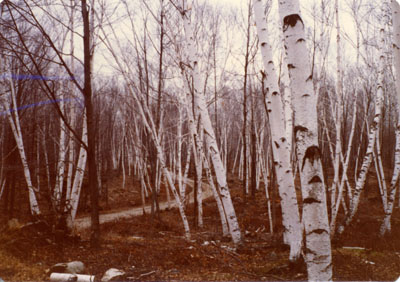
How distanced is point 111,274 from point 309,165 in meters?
3.30

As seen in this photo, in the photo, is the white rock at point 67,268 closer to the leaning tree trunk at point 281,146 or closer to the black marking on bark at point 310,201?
the leaning tree trunk at point 281,146

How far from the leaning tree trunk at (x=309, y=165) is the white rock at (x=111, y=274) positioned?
2876 millimetres

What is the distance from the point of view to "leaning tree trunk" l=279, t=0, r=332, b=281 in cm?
228

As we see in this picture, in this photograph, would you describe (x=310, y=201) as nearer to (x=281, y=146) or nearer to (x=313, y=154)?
(x=313, y=154)

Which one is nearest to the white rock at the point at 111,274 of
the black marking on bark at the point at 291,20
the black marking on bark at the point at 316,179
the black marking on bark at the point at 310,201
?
the black marking on bark at the point at 310,201

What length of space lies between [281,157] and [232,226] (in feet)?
6.02

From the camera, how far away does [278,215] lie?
11781mm

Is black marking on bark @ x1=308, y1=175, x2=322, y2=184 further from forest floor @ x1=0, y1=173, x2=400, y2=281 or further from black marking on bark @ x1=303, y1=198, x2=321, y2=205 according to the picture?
forest floor @ x1=0, y1=173, x2=400, y2=281

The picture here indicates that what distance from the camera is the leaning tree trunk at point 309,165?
2.28 m

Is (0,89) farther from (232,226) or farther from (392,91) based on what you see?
(392,91)

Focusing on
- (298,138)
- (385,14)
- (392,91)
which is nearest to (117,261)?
(298,138)

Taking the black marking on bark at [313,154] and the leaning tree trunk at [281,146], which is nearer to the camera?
the black marking on bark at [313,154]

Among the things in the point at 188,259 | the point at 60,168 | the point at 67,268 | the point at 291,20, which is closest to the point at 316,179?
the point at 291,20

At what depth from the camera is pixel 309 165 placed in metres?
2.29
